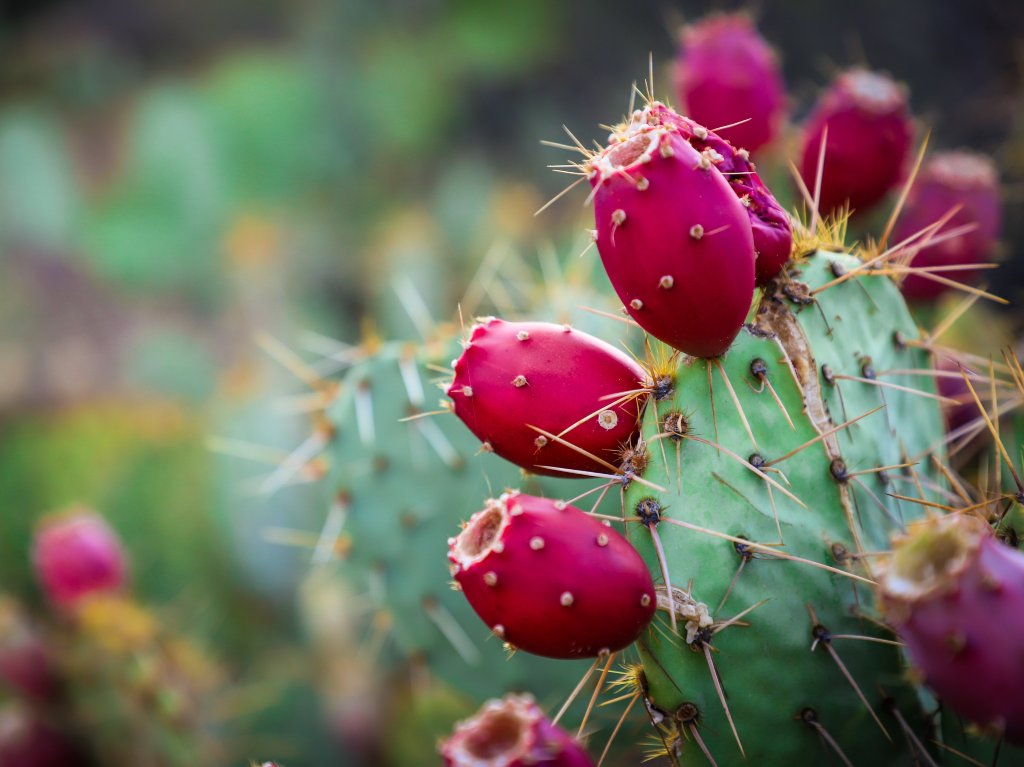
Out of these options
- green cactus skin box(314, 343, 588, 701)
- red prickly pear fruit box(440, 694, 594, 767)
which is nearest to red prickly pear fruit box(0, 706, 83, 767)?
green cactus skin box(314, 343, 588, 701)

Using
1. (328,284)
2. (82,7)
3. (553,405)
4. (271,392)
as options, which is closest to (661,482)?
(553,405)

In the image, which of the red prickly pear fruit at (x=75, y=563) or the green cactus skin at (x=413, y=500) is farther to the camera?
the red prickly pear fruit at (x=75, y=563)

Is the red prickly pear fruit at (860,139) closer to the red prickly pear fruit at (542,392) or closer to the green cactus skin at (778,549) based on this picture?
the green cactus skin at (778,549)

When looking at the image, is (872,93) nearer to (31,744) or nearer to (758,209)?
(758,209)

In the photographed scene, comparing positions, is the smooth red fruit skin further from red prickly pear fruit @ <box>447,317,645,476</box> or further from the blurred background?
the blurred background

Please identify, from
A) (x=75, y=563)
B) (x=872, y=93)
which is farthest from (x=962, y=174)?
(x=75, y=563)

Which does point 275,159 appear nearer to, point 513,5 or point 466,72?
point 466,72

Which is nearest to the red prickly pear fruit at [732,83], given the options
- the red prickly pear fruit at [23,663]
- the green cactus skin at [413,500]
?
the green cactus skin at [413,500]
